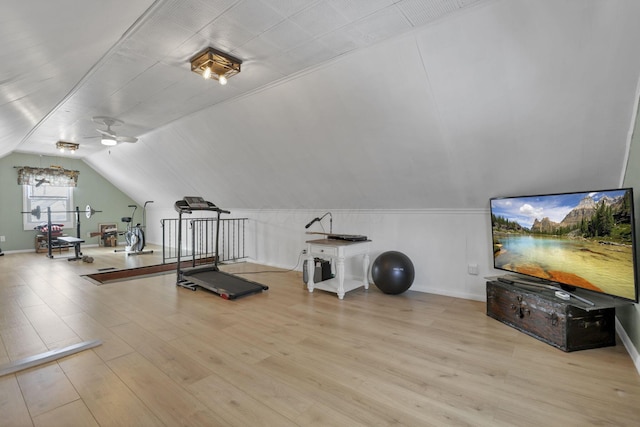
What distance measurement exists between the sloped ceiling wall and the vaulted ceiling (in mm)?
11

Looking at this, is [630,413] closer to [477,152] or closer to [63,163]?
[477,152]

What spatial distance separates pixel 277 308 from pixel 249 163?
239 cm

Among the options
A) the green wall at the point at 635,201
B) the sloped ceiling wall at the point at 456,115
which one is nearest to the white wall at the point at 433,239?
the sloped ceiling wall at the point at 456,115

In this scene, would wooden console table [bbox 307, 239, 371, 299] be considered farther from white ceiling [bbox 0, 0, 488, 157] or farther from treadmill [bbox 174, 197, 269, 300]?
white ceiling [bbox 0, 0, 488, 157]

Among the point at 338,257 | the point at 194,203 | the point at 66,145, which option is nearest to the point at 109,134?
the point at 194,203

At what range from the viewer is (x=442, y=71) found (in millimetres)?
2447

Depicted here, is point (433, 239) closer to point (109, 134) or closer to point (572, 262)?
point (572, 262)

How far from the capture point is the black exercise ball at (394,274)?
12.0 ft

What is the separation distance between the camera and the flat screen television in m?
2.11

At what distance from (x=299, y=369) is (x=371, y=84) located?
2.48 meters

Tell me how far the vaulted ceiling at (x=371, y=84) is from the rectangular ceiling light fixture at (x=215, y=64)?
0.26 ft

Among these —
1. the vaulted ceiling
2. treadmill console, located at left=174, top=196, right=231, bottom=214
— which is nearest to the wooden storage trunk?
the vaulted ceiling

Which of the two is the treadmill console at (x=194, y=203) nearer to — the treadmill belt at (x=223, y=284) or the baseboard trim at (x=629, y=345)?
the treadmill belt at (x=223, y=284)

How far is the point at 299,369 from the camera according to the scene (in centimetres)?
205
